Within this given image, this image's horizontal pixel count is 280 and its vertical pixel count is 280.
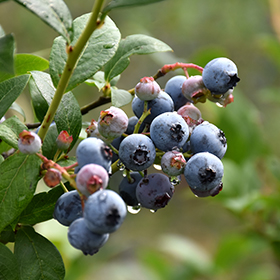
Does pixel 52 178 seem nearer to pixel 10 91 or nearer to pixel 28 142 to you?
pixel 28 142

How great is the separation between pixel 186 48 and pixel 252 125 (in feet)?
17.0

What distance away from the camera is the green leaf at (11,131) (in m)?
0.71

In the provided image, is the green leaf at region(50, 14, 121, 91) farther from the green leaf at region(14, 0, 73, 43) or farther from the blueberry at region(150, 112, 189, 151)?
the blueberry at region(150, 112, 189, 151)

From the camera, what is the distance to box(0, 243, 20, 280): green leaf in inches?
30.5

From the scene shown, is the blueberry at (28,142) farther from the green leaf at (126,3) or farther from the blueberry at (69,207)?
the green leaf at (126,3)

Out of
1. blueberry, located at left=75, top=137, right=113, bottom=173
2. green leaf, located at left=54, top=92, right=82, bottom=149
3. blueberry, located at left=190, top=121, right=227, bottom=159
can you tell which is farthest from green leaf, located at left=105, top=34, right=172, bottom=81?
blueberry, located at left=75, top=137, right=113, bottom=173

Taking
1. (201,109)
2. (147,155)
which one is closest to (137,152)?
(147,155)

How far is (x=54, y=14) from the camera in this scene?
64cm

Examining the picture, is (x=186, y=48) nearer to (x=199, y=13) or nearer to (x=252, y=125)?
(x=199, y=13)

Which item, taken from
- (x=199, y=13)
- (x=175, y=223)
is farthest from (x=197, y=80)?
(x=175, y=223)

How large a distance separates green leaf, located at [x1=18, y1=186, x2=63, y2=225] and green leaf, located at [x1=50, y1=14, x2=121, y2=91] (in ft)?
0.84

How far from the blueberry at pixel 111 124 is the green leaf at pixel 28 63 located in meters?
0.36

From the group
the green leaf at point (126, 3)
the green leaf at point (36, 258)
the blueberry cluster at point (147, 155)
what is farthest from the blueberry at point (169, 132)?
the green leaf at point (36, 258)

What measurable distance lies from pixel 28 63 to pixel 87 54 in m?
0.29
